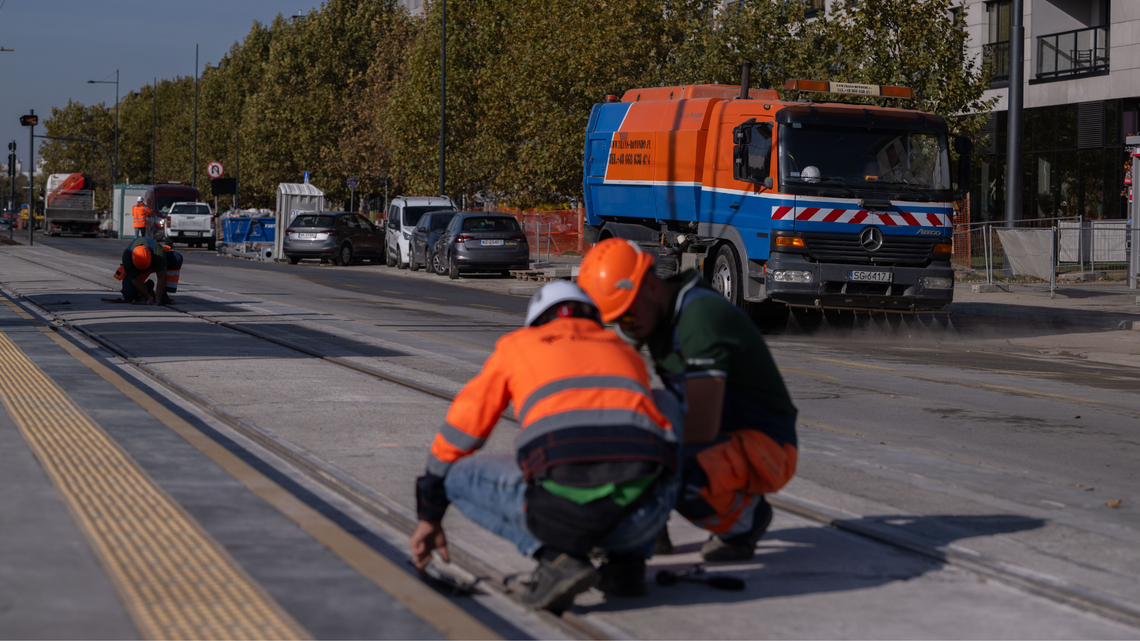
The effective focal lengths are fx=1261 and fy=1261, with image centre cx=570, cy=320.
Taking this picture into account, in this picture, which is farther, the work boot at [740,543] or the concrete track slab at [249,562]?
the work boot at [740,543]

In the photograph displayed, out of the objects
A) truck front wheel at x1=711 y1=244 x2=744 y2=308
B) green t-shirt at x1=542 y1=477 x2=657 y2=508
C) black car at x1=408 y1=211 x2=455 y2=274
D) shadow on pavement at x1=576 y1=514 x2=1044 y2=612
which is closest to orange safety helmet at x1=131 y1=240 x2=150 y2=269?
truck front wheel at x1=711 y1=244 x2=744 y2=308

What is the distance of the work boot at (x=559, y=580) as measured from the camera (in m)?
4.18

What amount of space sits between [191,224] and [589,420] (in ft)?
164

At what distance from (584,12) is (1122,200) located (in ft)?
48.5

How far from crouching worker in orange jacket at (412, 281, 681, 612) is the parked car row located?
25.2m

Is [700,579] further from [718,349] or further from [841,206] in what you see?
[841,206]

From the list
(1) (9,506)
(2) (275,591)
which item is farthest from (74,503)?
(2) (275,591)

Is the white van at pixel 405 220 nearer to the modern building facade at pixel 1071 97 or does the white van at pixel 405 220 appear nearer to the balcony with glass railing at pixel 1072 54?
the modern building facade at pixel 1071 97

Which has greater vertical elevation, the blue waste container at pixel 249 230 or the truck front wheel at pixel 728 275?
the blue waste container at pixel 249 230

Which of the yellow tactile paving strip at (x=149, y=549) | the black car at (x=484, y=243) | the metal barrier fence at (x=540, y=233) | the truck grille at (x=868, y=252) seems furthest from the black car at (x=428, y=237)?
the yellow tactile paving strip at (x=149, y=549)

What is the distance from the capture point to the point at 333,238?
121 feet

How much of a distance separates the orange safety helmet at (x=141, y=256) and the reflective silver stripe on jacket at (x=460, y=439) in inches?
535

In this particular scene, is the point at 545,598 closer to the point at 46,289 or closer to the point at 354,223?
the point at 46,289

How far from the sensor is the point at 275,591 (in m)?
4.36
